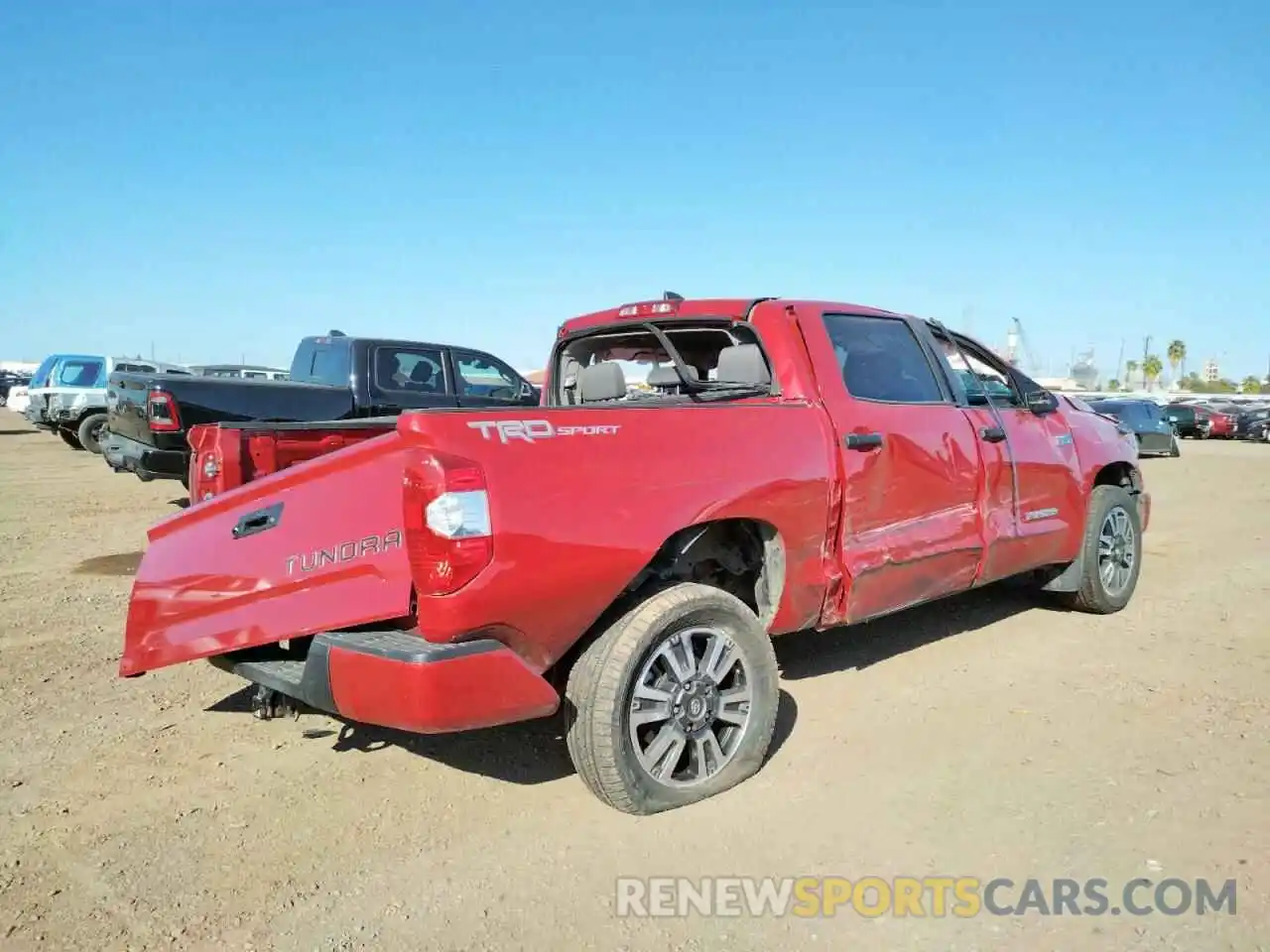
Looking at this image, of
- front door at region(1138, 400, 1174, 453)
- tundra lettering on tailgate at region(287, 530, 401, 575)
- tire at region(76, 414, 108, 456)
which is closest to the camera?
tundra lettering on tailgate at region(287, 530, 401, 575)

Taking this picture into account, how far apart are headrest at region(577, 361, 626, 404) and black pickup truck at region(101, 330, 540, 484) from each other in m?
4.17

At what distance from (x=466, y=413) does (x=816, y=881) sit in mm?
1787

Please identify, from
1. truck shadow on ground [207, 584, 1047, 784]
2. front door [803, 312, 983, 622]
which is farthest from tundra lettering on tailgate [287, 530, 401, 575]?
front door [803, 312, 983, 622]

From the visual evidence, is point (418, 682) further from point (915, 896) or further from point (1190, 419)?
point (1190, 419)

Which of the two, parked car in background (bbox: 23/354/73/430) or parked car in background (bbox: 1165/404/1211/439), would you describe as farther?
parked car in background (bbox: 1165/404/1211/439)

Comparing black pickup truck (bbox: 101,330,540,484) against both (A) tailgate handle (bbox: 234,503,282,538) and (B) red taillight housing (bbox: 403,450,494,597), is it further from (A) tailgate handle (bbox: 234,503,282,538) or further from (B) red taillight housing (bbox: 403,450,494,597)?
A: (B) red taillight housing (bbox: 403,450,494,597)

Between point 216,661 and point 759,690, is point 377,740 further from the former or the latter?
point 759,690

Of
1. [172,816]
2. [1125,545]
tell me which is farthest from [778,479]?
[1125,545]

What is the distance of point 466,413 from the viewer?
2.85m

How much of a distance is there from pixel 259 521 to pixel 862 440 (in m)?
2.42

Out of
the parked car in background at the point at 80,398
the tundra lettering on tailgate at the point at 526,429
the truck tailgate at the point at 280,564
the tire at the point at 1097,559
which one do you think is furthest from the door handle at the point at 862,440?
the parked car in background at the point at 80,398

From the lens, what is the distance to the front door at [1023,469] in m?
4.95

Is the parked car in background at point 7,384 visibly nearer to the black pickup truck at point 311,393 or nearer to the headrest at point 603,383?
the black pickup truck at point 311,393

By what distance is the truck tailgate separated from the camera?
2926mm
